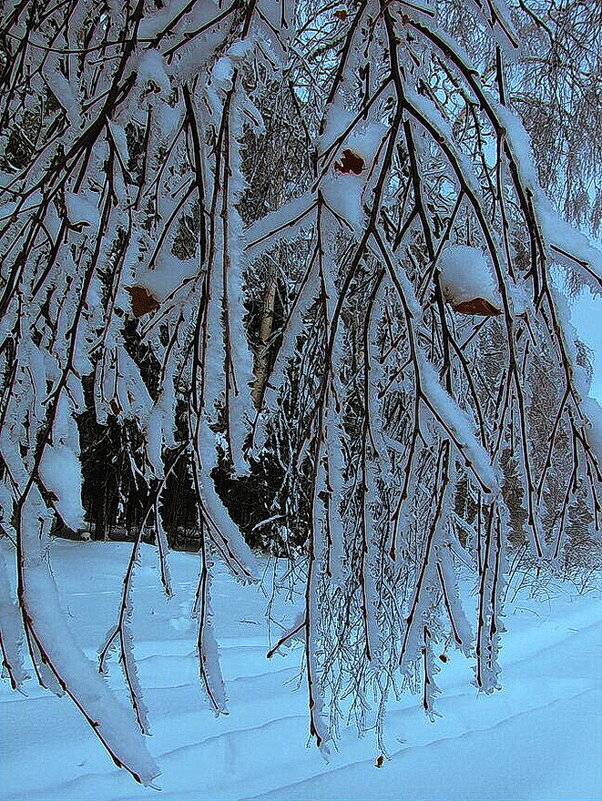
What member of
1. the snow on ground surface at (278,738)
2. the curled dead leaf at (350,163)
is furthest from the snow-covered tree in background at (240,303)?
the snow on ground surface at (278,738)

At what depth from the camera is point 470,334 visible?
92 centimetres

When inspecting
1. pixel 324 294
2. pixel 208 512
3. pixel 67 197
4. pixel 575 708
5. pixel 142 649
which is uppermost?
pixel 67 197

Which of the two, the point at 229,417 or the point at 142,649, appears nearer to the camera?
the point at 229,417

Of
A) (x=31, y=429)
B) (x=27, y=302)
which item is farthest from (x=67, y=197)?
(x=31, y=429)

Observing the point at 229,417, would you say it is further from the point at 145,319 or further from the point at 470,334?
the point at 470,334

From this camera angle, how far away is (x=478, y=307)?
618 mm

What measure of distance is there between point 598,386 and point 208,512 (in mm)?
5300

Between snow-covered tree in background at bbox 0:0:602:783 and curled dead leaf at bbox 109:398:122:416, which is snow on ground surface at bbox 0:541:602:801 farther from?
curled dead leaf at bbox 109:398:122:416

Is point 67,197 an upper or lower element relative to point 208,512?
upper

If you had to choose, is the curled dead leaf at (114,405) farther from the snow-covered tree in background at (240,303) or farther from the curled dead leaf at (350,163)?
the curled dead leaf at (350,163)

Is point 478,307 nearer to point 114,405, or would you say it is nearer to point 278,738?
point 114,405

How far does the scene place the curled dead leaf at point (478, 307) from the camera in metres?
0.60

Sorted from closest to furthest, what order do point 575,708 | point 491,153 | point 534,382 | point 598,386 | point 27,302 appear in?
1. point 27,302
2. point 491,153
3. point 575,708
4. point 534,382
5. point 598,386

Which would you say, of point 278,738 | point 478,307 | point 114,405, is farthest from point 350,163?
point 278,738
